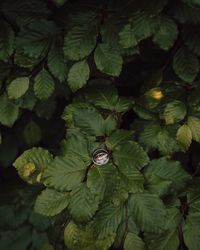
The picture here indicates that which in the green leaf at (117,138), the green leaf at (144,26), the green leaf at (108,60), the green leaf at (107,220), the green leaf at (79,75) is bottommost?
the green leaf at (107,220)

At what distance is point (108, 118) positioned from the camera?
3.90ft

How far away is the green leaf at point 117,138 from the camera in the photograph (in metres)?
1.15

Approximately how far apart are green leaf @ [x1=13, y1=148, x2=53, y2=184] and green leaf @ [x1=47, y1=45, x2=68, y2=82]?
8.8 inches

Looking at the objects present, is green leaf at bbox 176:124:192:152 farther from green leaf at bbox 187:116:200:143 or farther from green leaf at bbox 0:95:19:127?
green leaf at bbox 0:95:19:127

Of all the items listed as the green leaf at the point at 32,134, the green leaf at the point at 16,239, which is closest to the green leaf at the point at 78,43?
the green leaf at the point at 32,134

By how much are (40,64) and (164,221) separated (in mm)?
596

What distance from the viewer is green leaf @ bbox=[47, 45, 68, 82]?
4.23 ft

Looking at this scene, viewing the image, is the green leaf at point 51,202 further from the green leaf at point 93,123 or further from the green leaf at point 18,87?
the green leaf at point 18,87

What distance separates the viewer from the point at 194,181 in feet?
4.04

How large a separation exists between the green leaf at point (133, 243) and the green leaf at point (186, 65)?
470mm

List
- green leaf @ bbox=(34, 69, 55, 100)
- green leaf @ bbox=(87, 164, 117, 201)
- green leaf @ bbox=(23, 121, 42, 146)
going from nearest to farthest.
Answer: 1. green leaf @ bbox=(87, 164, 117, 201)
2. green leaf @ bbox=(34, 69, 55, 100)
3. green leaf @ bbox=(23, 121, 42, 146)

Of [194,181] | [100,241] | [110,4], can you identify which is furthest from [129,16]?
[100,241]

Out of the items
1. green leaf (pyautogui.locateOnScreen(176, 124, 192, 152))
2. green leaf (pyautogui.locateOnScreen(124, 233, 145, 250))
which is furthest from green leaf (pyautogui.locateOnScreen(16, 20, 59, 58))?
green leaf (pyautogui.locateOnScreen(124, 233, 145, 250))

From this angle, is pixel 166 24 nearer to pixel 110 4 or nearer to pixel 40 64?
pixel 110 4
